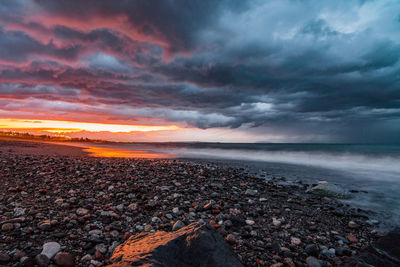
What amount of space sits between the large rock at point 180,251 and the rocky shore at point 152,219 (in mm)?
796

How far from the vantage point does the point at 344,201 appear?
8305mm

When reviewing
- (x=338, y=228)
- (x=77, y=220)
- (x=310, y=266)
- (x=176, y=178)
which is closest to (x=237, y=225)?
(x=310, y=266)

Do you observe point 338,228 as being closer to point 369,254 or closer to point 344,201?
point 369,254

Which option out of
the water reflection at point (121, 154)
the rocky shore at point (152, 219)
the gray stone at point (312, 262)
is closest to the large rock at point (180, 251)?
the rocky shore at point (152, 219)

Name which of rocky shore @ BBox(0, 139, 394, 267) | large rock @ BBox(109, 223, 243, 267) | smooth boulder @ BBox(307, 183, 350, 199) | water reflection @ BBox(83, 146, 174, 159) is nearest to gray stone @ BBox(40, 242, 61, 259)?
rocky shore @ BBox(0, 139, 394, 267)

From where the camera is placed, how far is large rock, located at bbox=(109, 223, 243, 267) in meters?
2.44

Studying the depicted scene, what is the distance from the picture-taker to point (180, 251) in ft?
8.66

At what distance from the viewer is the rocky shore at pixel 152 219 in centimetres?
341

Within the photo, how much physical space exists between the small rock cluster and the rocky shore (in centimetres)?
2

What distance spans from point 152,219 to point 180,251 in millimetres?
2177

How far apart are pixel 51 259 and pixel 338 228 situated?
6384 mm

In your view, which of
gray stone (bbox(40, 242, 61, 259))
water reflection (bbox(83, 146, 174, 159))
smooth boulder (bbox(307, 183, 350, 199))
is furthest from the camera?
water reflection (bbox(83, 146, 174, 159))

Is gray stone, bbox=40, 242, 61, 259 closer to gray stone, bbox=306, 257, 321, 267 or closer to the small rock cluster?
the small rock cluster

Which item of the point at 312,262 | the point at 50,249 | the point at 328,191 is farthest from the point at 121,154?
the point at 312,262
